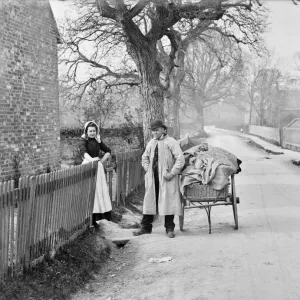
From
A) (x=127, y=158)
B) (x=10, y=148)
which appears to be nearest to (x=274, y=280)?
(x=127, y=158)

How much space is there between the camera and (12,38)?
38.2 feet

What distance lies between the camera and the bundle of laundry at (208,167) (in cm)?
778

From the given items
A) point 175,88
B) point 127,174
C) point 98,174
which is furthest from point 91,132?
point 175,88

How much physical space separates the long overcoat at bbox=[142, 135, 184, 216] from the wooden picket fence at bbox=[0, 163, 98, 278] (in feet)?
3.20

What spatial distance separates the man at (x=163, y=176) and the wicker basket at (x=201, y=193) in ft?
0.77

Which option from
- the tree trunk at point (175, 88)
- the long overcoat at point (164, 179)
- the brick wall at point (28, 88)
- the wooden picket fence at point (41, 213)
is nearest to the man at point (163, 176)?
the long overcoat at point (164, 179)

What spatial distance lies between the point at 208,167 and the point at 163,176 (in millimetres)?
740

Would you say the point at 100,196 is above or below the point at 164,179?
below

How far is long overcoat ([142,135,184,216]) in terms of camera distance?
314 inches

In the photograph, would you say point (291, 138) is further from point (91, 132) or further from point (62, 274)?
point (62, 274)

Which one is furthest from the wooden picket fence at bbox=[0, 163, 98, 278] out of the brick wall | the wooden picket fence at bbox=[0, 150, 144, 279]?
the brick wall

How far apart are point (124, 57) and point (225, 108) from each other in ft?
337

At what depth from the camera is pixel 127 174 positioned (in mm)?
12398

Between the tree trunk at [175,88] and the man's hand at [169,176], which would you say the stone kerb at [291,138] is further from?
the man's hand at [169,176]
